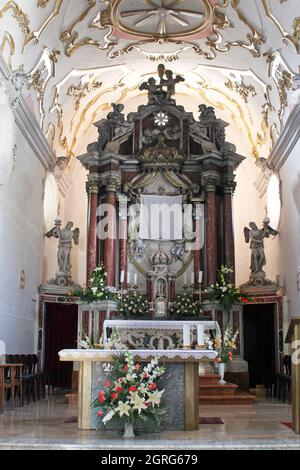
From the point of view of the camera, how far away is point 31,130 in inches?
524

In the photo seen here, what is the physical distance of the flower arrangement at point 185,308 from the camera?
13562 millimetres

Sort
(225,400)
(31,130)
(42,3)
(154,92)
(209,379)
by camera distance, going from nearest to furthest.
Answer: (225,400) → (42,3) → (209,379) → (31,130) → (154,92)

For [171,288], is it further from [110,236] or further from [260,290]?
[260,290]

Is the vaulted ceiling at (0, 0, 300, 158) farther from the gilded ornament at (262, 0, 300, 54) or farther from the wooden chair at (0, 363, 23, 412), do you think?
the wooden chair at (0, 363, 23, 412)

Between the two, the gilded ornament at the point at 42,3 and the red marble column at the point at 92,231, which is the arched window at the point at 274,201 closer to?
the red marble column at the point at 92,231

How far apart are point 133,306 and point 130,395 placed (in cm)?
687

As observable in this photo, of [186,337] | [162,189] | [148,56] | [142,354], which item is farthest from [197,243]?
[142,354]

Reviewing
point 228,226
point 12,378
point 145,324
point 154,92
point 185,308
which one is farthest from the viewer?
point 154,92

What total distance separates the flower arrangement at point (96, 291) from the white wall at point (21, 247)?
1.26 metres

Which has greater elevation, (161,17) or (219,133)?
(161,17)

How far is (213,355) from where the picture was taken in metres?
7.33

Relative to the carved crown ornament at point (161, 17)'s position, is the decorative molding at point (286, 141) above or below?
below

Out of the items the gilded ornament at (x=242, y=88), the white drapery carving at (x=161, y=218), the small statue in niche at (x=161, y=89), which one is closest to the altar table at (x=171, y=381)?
the white drapery carving at (x=161, y=218)
